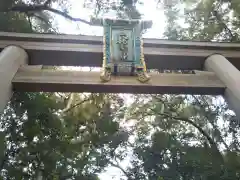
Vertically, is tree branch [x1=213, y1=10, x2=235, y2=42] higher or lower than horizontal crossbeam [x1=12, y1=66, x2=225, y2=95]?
higher

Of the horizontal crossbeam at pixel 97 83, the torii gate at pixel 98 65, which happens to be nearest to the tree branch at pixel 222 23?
the torii gate at pixel 98 65

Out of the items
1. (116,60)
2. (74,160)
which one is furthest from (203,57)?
(74,160)

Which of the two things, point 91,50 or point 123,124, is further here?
point 123,124

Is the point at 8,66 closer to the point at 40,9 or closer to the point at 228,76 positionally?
the point at 228,76

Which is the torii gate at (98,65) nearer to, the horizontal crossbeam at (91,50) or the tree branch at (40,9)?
the horizontal crossbeam at (91,50)

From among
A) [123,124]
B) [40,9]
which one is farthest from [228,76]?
[123,124]

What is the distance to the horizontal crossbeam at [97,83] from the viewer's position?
3441mm

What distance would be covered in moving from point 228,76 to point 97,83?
172cm

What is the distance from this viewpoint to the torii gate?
3440 millimetres

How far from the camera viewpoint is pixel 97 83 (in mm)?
3469

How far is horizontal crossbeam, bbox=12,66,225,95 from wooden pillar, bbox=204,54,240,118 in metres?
0.12

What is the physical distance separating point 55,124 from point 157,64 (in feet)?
8.84

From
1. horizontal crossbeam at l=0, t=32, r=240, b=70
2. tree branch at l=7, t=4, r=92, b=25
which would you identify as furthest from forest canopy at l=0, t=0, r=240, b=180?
horizontal crossbeam at l=0, t=32, r=240, b=70

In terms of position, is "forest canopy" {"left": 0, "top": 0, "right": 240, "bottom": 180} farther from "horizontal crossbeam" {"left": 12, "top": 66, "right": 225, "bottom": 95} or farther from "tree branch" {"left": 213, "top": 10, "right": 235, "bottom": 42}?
"horizontal crossbeam" {"left": 12, "top": 66, "right": 225, "bottom": 95}
